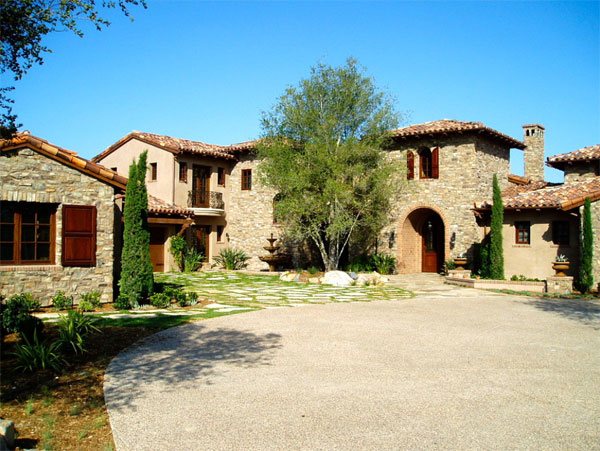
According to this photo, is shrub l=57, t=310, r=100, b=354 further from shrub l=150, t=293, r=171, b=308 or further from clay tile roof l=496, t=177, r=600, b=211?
clay tile roof l=496, t=177, r=600, b=211

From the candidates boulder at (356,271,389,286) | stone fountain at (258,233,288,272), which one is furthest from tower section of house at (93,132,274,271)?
boulder at (356,271,389,286)

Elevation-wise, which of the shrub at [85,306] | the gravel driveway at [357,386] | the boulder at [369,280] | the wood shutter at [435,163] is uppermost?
the wood shutter at [435,163]

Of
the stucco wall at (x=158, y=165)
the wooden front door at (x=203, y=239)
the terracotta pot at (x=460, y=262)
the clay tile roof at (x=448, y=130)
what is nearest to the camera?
the terracotta pot at (x=460, y=262)

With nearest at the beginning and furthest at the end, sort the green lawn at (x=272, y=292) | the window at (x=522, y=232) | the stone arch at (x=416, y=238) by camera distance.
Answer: the green lawn at (x=272, y=292) → the window at (x=522, y=232) → the stone arch at (x=416, y=238)

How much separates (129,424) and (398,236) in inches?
782

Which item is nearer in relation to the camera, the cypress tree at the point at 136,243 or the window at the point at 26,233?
the window at the point at 26,233

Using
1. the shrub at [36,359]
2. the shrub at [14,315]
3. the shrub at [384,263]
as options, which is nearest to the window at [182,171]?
the shrub at [384,263]

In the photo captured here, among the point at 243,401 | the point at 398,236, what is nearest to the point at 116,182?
the point at 243,401

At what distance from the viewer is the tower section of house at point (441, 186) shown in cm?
2236

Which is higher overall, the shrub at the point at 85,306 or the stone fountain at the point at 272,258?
the stone fountain at the point at 272,258

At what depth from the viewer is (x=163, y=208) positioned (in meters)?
24.4

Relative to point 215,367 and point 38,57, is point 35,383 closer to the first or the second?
point 215,367

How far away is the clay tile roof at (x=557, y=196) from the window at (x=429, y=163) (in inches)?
114

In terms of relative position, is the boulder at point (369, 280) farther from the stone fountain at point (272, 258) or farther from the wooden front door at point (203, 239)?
the wooden front door at point (203, 239)
